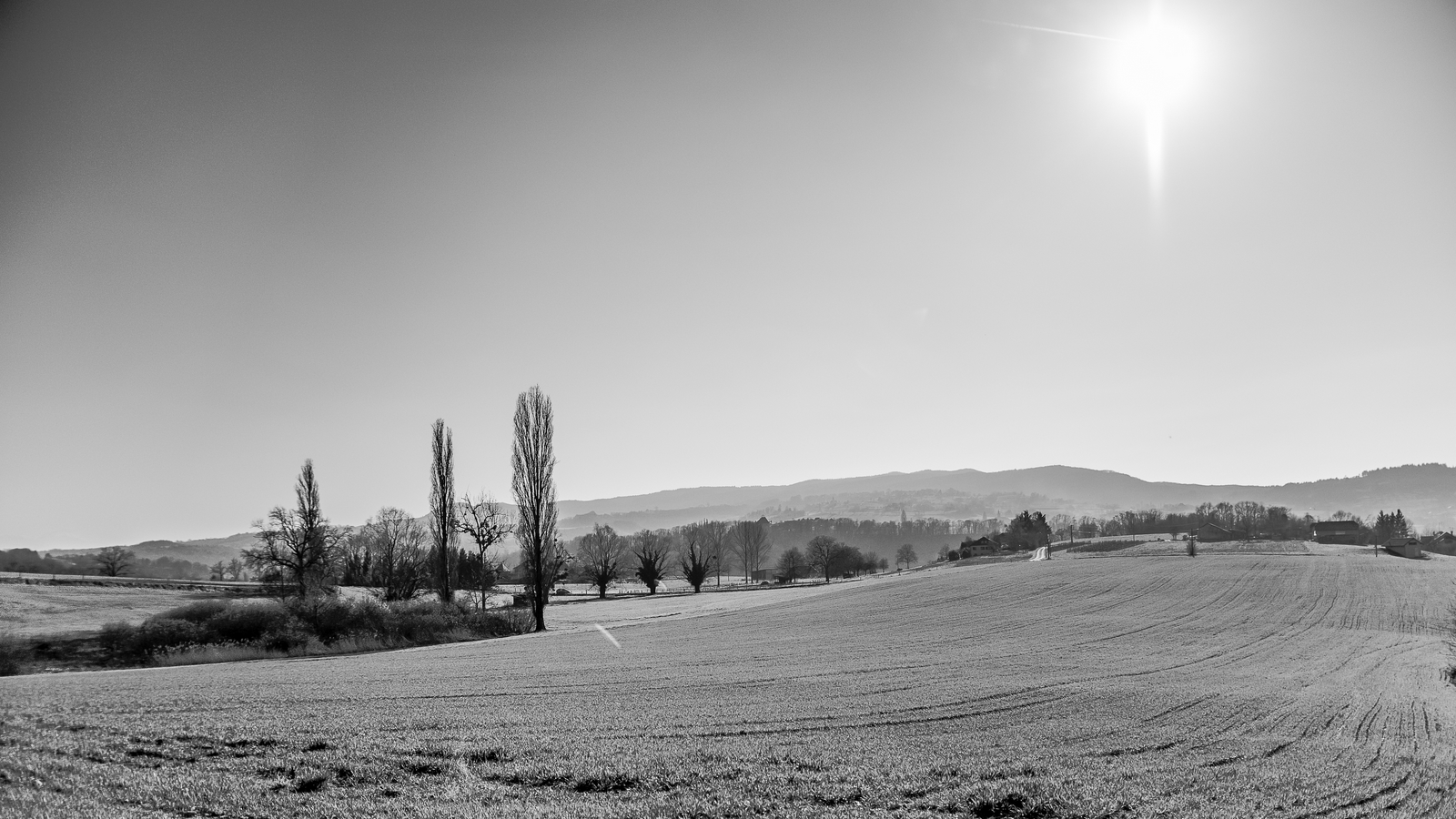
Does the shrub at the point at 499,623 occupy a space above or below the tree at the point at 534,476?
below

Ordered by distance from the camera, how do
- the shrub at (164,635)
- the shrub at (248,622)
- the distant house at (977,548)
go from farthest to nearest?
the distant house at (977,548) < the shrub at (248,622) < the shrub at (164,635)

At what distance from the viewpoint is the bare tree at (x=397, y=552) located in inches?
2724

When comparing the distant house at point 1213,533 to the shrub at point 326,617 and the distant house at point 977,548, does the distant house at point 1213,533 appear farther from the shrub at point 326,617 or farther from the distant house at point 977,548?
the shrub at point 326,617

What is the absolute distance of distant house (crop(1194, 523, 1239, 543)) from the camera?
16211 centimetres

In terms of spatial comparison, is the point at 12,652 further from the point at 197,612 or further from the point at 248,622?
the point at 248,622

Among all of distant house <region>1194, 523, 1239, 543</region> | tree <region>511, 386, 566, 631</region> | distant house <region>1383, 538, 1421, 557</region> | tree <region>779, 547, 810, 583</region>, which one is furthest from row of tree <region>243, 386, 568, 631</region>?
distant house <region>1194, 523, 1239, 543</region>

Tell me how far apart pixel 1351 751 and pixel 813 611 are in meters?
41.1

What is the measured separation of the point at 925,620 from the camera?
4847 centimetres

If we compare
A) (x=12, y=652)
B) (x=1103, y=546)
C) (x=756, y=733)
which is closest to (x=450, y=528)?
(x=12, y=652)

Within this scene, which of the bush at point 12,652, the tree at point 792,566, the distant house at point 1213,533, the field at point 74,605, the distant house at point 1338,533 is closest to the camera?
the bush at point 12,652

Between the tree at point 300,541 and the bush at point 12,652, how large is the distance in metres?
26.2

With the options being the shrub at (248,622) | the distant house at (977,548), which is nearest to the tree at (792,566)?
the distant house at (977,548)

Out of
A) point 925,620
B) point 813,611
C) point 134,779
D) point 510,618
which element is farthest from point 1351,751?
point 510,618

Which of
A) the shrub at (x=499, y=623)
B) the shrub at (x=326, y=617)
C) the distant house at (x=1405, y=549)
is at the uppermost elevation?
the shrub at (x=326, y=617)
